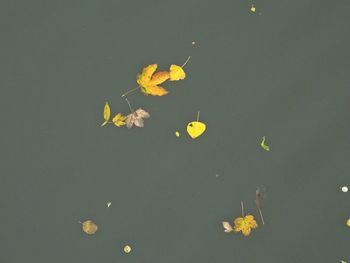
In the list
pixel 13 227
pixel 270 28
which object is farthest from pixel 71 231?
pixel 270 28

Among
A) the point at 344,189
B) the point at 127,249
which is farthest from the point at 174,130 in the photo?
the point at 344,189

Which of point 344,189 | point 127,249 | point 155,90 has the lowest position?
point 127,249

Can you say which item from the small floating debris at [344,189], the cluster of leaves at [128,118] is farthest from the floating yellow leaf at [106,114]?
the small floating debris at [344,189]

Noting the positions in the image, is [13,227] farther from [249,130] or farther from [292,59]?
[292,59]

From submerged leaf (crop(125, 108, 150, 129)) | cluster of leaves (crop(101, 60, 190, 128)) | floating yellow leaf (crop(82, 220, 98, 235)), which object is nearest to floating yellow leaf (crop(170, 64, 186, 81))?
cluster of leaves (crop(101, 60, 190, 128))

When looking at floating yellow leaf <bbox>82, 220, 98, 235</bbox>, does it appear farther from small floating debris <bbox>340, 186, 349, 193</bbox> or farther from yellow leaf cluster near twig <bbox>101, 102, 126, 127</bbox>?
small floating debris <bbox>340, 186, 349, 193</bbox>

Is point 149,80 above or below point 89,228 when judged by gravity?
above

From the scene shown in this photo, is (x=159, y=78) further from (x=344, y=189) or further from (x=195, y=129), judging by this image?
(x=344, y=189)
